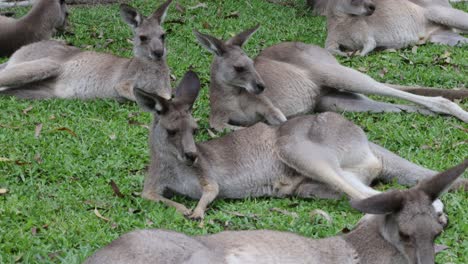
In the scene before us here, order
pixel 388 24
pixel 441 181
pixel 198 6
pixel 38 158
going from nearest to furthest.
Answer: pixel 441 181, pixel 38 158, pixel 388 24, pixel 198 6

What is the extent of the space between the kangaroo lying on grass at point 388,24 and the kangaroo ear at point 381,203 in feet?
18.8

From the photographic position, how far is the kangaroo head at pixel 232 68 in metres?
7.53

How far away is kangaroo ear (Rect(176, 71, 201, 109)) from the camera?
20.1 ft

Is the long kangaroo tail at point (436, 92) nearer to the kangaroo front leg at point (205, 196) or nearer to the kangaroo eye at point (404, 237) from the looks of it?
the kangaroo front leg at point (205, 196)

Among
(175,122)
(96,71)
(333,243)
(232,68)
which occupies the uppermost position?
(333,243)

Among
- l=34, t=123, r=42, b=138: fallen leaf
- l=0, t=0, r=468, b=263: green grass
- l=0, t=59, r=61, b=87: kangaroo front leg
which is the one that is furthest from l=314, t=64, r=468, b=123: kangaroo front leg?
l=0, t=59, r=61, b=87: kangaroo front leg

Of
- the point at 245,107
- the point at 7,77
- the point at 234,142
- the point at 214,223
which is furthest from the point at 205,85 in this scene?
the point at 214,223

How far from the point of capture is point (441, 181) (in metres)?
4.23

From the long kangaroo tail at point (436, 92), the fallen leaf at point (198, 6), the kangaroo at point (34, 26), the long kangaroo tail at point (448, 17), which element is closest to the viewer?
the long kangaroo tail at point (436, 92)

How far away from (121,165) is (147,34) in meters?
2.25

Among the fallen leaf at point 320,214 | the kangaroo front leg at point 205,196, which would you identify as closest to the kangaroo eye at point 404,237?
the fallen leaf at point 320,214

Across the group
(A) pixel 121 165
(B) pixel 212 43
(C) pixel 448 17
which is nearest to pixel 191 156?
(A) pixel 121 165

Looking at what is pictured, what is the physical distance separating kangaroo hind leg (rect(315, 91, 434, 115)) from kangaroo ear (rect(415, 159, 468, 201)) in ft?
11.9

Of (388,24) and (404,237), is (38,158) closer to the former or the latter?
(404,237)
